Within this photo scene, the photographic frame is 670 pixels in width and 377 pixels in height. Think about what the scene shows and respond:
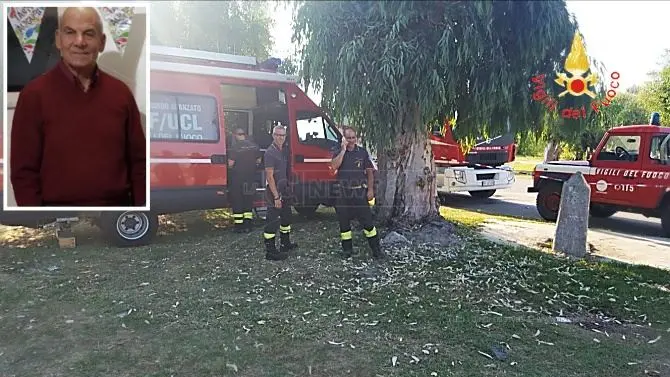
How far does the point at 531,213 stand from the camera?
11.1 metres

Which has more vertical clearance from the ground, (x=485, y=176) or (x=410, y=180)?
(x=410, y=180)

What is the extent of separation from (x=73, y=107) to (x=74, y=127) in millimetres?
114

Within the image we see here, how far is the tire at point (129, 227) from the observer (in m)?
6.64

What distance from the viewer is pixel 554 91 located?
5.84 meters

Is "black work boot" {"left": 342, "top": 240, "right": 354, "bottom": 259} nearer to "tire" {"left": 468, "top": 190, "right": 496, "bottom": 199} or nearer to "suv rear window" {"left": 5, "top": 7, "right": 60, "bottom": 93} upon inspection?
"suv rear window" {"left": 5, "top": 7, "right": 60, "bottom": 93}

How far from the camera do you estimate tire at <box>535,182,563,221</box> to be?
9.77 metres

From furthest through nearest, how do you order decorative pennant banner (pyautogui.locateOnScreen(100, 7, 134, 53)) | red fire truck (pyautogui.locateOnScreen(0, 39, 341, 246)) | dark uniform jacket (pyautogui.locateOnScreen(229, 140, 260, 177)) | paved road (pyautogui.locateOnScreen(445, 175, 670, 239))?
paved road (pyautogui.locateOnScreen(445, 175, 670, 239)) → dark uniform jacket (pyautogui.locateOnScreen(229, 140, 260, 177)) → red fire truck (pyautogui.locateOnScreen(0, 39, 341, 246)) → decorative pennant banner (pyautogui.locateOnScreen(100, 7, 134, 53))

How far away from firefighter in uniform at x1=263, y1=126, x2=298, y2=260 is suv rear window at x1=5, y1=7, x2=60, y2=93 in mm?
2889

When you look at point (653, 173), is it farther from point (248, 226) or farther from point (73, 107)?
point (73, 107)

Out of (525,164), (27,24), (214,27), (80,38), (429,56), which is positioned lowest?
(525,164)

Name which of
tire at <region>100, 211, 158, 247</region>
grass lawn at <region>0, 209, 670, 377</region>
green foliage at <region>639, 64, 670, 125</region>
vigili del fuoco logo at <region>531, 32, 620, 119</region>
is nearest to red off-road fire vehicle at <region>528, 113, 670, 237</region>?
grass lawn at <region>0, 209, 670, 377</region>

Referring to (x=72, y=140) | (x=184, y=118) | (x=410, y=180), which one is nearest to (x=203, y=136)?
(x=184, y=118)

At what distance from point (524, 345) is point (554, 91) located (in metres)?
3.15

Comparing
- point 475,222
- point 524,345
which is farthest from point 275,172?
point 475,222
